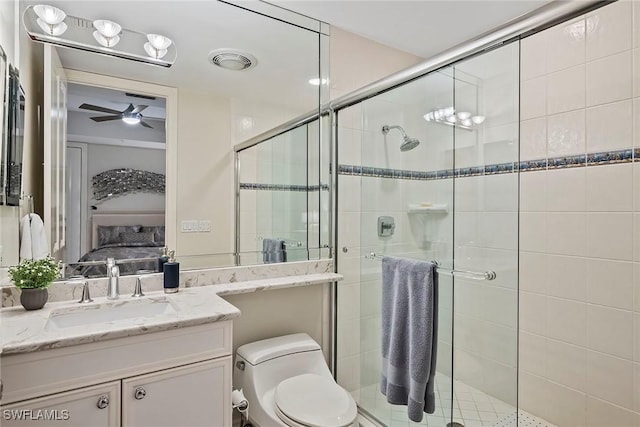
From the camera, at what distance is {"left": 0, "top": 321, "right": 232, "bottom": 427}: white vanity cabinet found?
3.34 ft

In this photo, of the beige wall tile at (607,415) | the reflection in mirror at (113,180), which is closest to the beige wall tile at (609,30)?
the beige wall tile at (607,415)

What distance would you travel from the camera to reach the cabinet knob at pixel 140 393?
1.16 meters

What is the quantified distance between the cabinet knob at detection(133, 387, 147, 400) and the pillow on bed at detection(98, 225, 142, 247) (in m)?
0.67

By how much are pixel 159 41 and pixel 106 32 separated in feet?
0.69

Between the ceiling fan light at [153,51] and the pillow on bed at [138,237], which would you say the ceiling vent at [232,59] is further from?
the pillow on bed at [138,237]

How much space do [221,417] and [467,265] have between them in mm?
1138

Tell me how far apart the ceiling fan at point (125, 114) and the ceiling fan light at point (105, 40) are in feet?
0.87

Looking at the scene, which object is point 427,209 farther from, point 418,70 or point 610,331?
point 610,331

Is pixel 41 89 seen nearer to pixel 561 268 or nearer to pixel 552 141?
pixel 552 141

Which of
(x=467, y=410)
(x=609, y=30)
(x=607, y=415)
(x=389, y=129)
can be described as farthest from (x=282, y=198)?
(x=607, y=415)

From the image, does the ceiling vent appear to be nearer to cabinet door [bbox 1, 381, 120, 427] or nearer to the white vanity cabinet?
the white vanity cabinet

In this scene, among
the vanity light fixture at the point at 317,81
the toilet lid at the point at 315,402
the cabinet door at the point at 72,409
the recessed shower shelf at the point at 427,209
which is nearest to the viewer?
the cabinet door at the point at 72,409

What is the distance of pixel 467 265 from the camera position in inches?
61.1

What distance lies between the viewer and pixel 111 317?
1.38 m
